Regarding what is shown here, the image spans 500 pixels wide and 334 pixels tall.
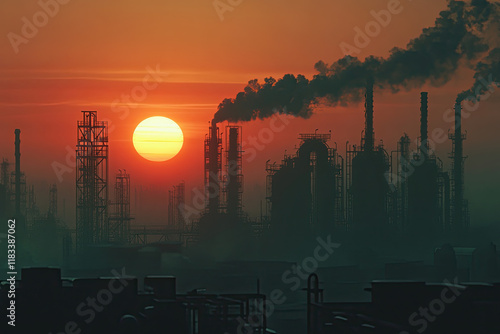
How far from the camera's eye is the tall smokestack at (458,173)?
60.9 m

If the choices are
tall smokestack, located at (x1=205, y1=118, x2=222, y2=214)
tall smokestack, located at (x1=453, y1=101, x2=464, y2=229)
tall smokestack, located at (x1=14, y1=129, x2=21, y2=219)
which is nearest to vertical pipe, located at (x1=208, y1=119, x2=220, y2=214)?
tall smokestack, located at (x1=205, y1=118, x2=222, y2=214)

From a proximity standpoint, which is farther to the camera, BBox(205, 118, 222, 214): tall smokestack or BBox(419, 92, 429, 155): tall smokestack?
BBox(419, 92, 429, 155): tall smokestack

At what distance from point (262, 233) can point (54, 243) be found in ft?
66.9

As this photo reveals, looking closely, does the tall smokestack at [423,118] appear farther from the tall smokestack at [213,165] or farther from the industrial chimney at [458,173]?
the tall smokestack at [213,165]

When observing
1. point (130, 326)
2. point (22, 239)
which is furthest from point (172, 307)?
point (22, 239)

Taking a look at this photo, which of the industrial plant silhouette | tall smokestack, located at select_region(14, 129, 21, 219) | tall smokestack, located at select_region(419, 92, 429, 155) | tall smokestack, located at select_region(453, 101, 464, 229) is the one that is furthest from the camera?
tall smokestack, located at select_region(453, 101, 464, 229)

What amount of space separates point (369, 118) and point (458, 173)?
10.9 meters

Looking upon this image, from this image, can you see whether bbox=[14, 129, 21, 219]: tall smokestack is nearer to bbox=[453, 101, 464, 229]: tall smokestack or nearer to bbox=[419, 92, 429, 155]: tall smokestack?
bbox=[419, 92, 429, 155]: tall smokestack

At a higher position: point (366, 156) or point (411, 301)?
point (366, 156)

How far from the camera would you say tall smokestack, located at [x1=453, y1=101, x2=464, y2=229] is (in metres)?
60.9

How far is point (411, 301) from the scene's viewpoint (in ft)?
50.3

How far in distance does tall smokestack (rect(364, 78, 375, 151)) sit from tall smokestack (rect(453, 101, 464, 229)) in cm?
852

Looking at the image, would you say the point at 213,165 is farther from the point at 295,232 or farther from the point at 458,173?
the point at 458,173

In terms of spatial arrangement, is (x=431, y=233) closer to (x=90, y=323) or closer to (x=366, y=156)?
(x=366, y=156)
